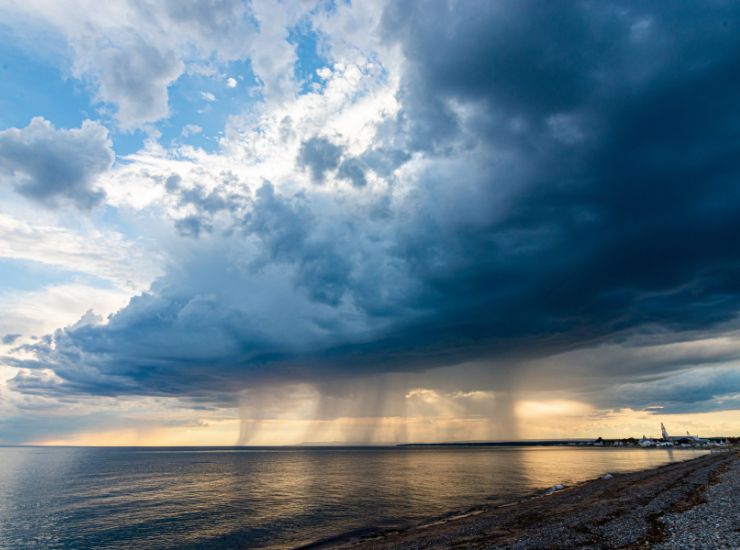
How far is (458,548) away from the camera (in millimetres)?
33781

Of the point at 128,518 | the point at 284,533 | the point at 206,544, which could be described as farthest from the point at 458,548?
the point at 128,518

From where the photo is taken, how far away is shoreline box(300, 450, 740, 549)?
32094mm

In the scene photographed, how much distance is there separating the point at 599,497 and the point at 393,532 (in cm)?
3142

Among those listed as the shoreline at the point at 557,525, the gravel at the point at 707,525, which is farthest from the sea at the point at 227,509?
the gravel at the point at 707,525

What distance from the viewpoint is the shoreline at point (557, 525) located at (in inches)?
1264

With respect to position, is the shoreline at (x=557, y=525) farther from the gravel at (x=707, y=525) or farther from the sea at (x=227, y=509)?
the sea at (x=227, y=509)

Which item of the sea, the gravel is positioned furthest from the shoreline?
the sea

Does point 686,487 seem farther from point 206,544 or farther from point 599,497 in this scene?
point 206,544

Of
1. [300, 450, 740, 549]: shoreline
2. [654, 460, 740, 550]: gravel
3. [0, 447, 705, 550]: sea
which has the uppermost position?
[654, 460, 740, 550]: gravel

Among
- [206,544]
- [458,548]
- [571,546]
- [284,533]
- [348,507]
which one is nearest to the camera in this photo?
[571,546]

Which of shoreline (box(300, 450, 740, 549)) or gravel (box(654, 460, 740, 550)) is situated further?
shoreline (box(300, 450, 740, 549))

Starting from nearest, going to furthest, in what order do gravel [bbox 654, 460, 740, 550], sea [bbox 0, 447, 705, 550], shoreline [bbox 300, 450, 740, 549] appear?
gravel [bbox 654, 460, 740, 550] < shoreline [bbox 300, 450, 740, 549] < sea [bbox 0, 447, 705, 550]

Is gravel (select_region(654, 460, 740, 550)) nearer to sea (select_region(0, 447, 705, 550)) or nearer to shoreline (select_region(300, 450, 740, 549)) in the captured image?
shoreline (select_region(300, 450, 740, 549))

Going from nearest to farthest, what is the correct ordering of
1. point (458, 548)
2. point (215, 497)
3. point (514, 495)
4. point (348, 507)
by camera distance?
point (458, 548), point (348, 507), point (514, 495), point (215, 497)
